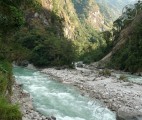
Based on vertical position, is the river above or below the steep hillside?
below

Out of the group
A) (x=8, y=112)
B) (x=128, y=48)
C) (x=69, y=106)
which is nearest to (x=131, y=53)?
(x=128, y=48)

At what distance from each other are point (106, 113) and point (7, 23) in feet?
32.5

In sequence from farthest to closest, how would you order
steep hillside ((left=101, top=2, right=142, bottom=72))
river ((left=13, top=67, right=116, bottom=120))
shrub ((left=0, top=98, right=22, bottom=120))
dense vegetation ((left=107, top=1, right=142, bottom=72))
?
steep hillside ((left=101, top=2, right=142, bottom=72)), dense vegetation ((left=107, top=1, right=142, bottom=72)), river ((left=13, top=67, right=116, bottom=120)), shrub ((left=0, top=98, right=22, bottom=120))

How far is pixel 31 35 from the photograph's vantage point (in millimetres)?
75875

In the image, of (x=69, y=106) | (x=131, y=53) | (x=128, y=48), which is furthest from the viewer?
(x=128, y=48)

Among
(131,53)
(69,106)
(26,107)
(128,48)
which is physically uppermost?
(128,48)

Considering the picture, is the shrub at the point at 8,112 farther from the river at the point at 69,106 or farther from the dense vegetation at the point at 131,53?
the dense vegetation at the point at 131,53

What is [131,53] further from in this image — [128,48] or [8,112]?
[8,112]

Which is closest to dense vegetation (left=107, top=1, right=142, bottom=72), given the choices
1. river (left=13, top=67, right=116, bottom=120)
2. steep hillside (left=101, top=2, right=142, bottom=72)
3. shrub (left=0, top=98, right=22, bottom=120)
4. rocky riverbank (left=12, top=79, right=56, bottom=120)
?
steep hillside (left=101, top=2, right=142, bottom=72)

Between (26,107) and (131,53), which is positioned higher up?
(131,53)

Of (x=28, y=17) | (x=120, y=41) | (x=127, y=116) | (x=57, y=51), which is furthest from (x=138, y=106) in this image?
(x=28, y=17)

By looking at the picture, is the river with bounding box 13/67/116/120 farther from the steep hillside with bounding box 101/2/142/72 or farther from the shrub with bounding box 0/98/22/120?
the steep hillside with bounding box 101/2/142/72

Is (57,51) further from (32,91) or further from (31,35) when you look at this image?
(32,91)

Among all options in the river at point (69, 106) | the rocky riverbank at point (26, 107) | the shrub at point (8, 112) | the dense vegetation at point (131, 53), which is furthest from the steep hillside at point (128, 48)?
the shrub at point (8, 112)
